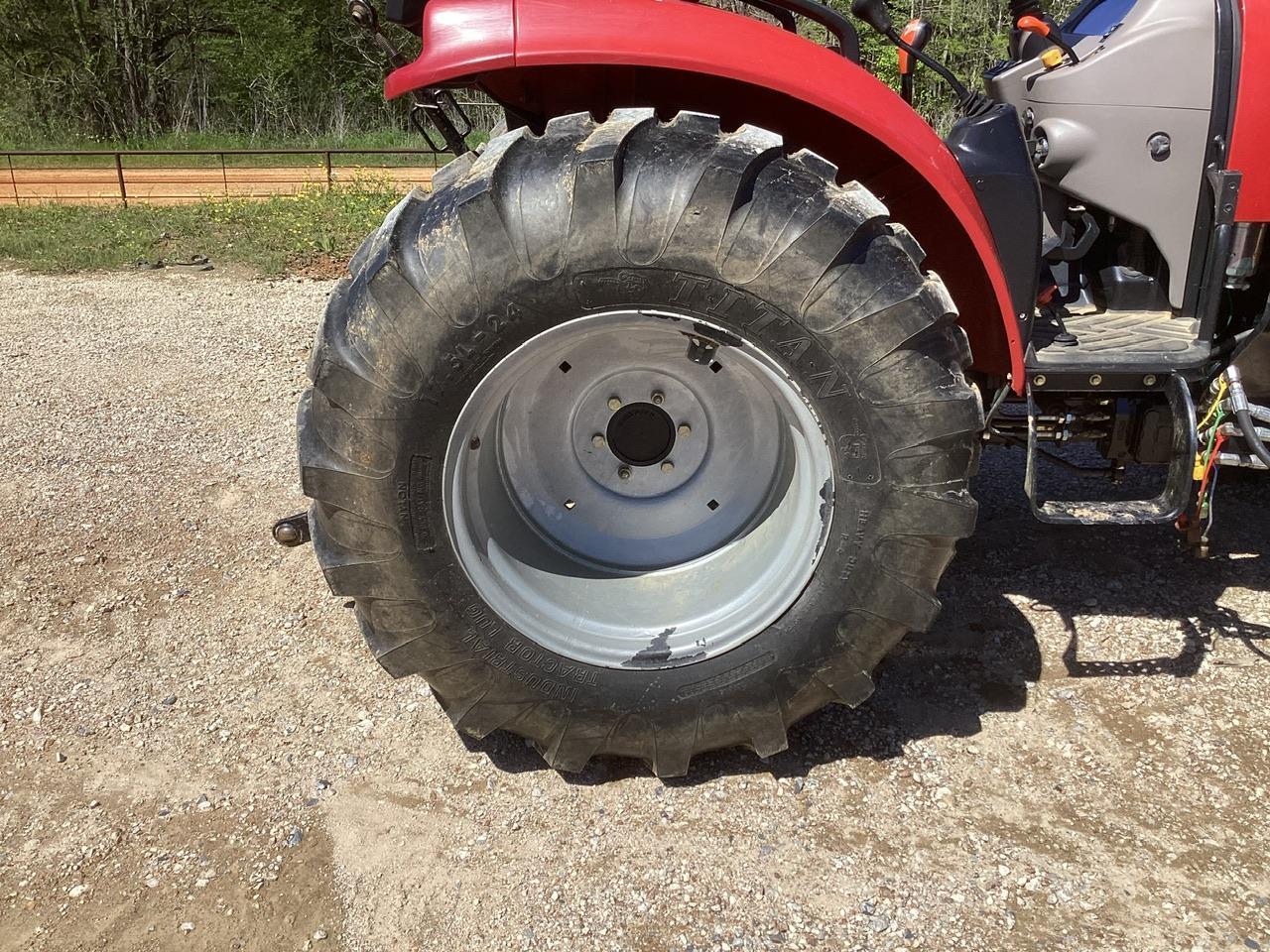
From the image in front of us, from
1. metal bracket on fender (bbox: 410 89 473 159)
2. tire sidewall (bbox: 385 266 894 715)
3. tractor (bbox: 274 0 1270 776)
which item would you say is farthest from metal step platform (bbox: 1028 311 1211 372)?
metal bracket on fender (bbox: 410 89 473 159)

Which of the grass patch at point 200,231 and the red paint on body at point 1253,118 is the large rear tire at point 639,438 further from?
the grass patch at point 200,231

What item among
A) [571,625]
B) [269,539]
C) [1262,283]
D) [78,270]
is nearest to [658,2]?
[571,625]

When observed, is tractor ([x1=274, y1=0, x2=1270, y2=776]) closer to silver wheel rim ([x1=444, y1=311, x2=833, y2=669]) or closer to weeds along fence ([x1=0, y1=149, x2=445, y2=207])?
silver wheel rim ([x1=444, y1=311, x2=833, y2=669])

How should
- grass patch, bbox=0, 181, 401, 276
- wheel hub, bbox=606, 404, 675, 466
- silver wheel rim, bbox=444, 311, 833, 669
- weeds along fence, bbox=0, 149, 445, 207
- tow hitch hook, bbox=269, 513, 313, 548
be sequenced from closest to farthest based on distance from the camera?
silver wheel rim, bbox=444, 311, 833, 669
wheel hub, bbox=606, 404, 675, 466
tow hitch hook, bbox=269, 513, 313, 548
grass patch, bbox=0, 181, 401, 276
weeds along fence, bbox=0, 149, 445, 207

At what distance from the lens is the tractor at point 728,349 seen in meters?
1.93

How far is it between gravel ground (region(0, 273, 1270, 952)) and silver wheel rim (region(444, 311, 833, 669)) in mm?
413

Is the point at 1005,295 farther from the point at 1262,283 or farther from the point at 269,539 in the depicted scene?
the point at 269,539

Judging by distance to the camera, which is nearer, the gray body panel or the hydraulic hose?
the hydraulic hose

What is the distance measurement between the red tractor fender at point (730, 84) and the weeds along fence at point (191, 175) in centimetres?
927

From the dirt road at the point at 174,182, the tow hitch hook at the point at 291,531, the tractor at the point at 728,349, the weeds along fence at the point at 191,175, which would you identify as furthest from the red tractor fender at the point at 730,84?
the dirt road at the point at 174,182

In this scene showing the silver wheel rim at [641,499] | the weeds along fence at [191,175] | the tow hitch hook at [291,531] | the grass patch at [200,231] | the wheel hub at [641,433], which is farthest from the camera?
the weeds along fence at [191,175]

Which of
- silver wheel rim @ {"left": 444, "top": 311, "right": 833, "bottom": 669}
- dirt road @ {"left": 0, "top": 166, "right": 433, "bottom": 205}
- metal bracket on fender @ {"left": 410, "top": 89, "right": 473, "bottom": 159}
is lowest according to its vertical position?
dirt road @ {"left": 0, "top": 166, "right": 433, "bottom": 205}

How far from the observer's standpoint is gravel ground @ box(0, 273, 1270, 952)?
6.48ft

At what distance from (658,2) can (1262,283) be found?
1761mm
